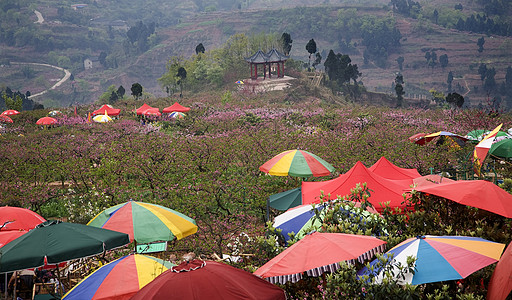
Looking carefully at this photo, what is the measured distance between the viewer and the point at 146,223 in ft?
→ 30.2

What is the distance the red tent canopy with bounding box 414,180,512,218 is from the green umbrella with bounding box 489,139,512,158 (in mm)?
5535

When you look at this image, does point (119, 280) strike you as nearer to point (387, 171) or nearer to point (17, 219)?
point (17, 219)

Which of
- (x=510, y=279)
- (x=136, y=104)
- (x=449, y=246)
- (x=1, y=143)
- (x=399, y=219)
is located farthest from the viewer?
(x=136, y=104)

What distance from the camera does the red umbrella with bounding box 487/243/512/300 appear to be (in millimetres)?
4969

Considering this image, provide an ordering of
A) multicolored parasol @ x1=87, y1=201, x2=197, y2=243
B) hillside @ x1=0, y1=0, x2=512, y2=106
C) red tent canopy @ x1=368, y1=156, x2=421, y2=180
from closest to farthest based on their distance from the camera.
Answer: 1. multicolored parasol @ x1=87, y1=201, x2=197, y2=243
2. red tent canopy @ x1=368, y1=156, x2=421, y2=180
3. hillside @ x1=0, y1=0, x2=512, y2=106

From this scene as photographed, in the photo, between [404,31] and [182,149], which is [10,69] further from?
[182,149]

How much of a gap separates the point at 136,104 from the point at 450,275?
38420 millimetres

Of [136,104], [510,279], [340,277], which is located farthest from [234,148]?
[136,104]

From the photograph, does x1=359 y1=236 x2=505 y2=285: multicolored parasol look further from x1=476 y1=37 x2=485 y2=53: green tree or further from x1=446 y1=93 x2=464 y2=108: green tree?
x1=476 y1=37 x2=485 y2=53: green tree

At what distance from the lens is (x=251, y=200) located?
1414 cm

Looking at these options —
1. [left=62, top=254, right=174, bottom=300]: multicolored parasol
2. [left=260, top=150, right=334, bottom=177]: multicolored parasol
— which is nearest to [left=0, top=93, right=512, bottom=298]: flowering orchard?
[left=260, top=150, right=334, bottom=177]: multicolored parasol

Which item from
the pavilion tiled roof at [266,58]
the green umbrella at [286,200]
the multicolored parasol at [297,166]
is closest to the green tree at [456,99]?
the pavilion tiled roof at [266,58]

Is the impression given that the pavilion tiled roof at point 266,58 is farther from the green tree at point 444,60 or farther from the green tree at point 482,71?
the green tree at point 444,60

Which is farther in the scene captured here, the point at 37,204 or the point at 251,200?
the point at 37,204
